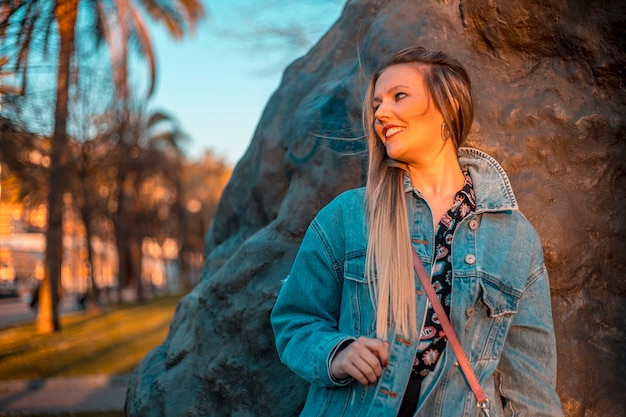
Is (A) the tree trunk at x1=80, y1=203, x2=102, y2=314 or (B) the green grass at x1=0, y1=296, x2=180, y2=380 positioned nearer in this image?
(B) the green grass at x1=0, y1=296, x2=180, y2=380

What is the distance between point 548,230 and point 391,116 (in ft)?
4.22

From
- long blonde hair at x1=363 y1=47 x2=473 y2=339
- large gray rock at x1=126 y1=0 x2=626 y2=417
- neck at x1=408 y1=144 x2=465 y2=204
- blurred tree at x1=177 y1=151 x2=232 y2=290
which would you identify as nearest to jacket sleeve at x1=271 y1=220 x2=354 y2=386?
long blonde hair at x1=363 y1=47 x2=473 y2=339

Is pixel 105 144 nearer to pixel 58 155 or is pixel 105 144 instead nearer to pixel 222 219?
pixel 58 155

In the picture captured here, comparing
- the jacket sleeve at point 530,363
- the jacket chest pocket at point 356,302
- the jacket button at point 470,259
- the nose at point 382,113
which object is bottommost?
the jacket sleeve at point 530,363

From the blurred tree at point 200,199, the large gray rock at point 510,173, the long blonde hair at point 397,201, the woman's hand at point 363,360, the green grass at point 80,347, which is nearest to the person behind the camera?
the woman's hand at point 363,360

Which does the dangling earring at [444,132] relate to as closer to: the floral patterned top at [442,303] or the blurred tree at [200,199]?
the floral patterned top at [442,303]

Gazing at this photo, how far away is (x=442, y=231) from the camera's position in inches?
77.7

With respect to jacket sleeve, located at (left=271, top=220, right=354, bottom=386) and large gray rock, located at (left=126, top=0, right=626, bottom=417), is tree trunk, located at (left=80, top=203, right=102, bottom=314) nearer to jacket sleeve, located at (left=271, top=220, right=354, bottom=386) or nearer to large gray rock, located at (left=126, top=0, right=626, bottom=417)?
large gray rock, located at (left=126, top=0, right=626, bottom=417)

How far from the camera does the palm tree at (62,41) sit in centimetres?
612

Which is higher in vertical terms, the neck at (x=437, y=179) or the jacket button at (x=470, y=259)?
the neck at (x=437, y=179)

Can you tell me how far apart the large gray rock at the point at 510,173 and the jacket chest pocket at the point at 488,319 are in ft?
3.70

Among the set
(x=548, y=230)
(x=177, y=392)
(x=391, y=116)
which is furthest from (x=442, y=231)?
(x=177, y=392)

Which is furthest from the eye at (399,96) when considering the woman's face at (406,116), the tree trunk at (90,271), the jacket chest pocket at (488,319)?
the tree trunk at (90,271)

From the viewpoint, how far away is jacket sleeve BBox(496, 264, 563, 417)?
186cm
